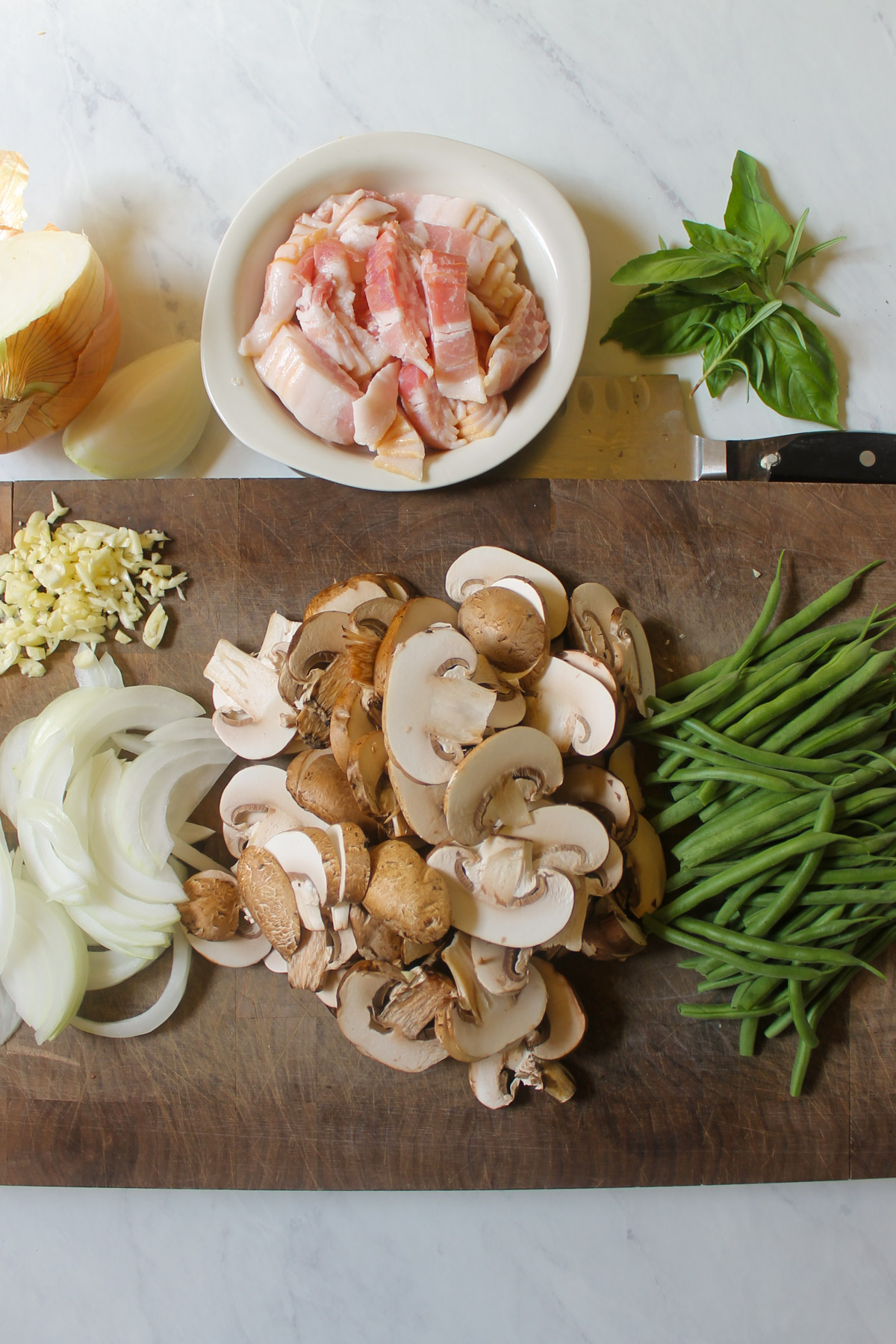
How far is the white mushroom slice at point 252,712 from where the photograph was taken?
6.22 ft

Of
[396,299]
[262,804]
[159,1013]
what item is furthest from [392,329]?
[159,1013]

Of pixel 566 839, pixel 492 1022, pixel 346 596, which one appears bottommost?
pixel 492 1022

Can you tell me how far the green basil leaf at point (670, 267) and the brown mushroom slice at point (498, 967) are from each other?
1550 millimetres

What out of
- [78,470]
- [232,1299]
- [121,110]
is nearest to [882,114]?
[121,110]

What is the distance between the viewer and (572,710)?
5.85 feet

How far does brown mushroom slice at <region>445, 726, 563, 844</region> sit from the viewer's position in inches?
63.3

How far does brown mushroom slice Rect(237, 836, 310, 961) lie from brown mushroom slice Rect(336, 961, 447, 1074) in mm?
146

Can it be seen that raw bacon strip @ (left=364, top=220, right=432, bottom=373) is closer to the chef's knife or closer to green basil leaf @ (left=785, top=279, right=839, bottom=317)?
the chef's knife

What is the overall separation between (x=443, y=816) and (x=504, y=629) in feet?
1.30

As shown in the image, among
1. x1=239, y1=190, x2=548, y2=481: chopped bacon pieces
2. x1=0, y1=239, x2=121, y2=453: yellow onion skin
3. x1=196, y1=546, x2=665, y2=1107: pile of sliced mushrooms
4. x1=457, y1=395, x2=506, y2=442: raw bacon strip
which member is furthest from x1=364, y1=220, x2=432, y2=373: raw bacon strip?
x1=0, y1=239, x2=121, y2=453: yellow onion skin

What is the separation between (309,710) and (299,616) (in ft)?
1.07

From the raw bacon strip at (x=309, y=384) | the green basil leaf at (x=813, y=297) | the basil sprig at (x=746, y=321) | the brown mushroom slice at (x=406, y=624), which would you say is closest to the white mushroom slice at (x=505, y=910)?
the brown mushroom slice at (x=406, y=624)

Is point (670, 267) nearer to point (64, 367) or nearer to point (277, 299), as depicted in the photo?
point (277, 299)

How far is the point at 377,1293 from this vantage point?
2.12 metres
